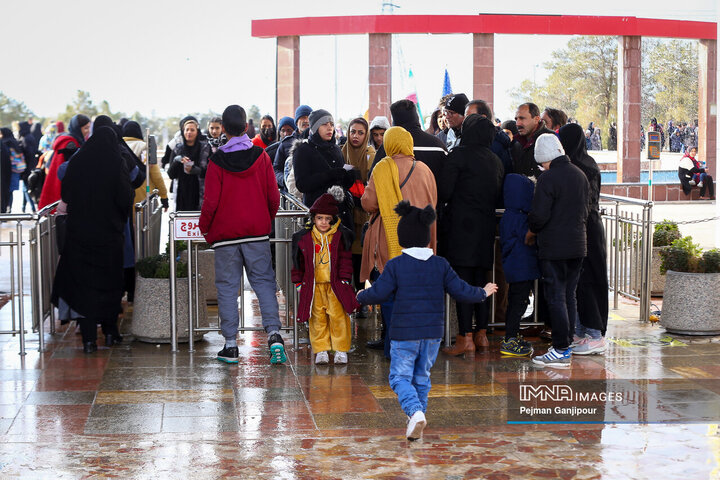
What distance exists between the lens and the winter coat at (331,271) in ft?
25.7

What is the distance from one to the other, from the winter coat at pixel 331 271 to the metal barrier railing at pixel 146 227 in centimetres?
282

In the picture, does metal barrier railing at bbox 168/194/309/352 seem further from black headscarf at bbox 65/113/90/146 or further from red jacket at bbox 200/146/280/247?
black headscarf at bbox 65/113/90/146

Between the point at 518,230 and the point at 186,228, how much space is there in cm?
272

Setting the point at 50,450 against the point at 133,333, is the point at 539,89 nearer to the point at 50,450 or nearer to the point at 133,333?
the point at 133,333

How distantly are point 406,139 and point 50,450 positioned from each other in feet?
11.8

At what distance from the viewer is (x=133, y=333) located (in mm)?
8758

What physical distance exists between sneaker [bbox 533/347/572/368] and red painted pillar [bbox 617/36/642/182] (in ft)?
75.6

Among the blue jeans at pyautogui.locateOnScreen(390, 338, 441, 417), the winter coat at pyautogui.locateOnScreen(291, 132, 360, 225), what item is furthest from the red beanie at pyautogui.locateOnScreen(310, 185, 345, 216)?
the blue jeans at pyautogui.locateOnScreen(390, 338, 441, 417)

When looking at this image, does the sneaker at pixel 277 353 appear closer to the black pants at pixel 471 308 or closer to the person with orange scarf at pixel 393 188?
the person with orange scarf at pixel 393 188

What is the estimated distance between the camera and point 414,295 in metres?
5.84

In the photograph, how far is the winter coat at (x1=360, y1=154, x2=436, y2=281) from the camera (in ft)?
25.7

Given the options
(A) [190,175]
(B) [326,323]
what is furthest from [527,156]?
(A) [190,175]

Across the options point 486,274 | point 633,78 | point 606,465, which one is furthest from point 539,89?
point 606,465

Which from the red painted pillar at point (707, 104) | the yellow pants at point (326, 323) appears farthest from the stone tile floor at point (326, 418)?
the red painted pillar at point (707, 104)
